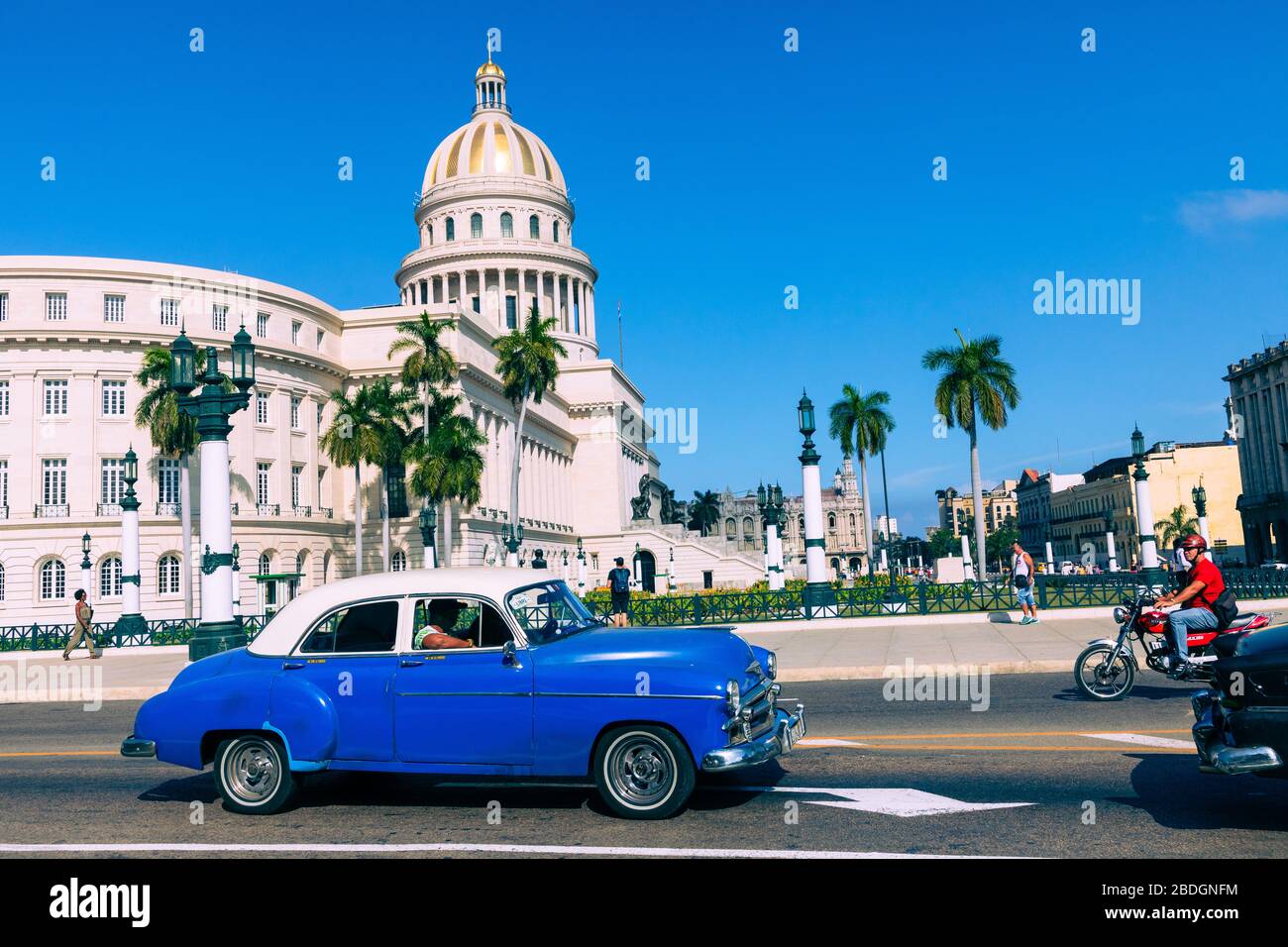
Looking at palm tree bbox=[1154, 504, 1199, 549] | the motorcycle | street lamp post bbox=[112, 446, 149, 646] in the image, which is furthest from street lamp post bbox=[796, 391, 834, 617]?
palm tree bbox=[1154, 504, 1199, 549]

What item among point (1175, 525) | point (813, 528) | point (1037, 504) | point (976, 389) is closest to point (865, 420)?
point (976, 389)

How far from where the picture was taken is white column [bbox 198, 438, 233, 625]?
18172mm

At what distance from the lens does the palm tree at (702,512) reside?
123688 mm

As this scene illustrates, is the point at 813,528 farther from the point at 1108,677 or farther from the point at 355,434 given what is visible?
the point at 355,434

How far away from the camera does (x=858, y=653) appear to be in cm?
1753

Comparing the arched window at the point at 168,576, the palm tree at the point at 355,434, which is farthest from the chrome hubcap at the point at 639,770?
the arched window at the point at 168,576

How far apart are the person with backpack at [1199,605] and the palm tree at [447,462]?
4166 centimetres

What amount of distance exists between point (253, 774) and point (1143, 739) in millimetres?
7678

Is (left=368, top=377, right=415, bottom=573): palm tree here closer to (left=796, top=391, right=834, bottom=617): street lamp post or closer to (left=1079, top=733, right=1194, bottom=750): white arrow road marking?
(left=796, top=391, right=834, bottom=617): street lamp post

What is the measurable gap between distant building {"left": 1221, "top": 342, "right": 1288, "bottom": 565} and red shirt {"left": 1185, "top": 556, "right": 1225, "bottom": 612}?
3552 inches

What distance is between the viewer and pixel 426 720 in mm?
7074
